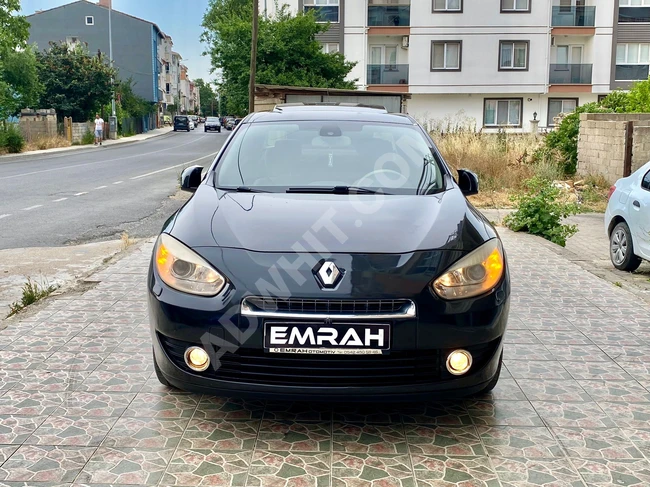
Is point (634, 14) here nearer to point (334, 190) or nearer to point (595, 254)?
point (595, 254)

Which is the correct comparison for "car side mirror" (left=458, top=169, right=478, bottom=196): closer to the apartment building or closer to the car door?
the car door

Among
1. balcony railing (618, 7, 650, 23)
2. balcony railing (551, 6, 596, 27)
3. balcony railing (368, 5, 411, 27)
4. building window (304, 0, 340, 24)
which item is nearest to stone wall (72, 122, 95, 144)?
building window (304, 0, 340, 24)

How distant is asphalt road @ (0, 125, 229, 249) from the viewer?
11.0 meters

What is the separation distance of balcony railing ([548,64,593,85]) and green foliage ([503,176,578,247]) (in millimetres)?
33771

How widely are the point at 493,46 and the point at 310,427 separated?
40.9 metres

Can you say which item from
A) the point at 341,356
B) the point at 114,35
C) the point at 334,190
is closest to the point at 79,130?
the point at 114,35

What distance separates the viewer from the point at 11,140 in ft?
110

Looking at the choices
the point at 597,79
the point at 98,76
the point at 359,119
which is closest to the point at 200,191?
the point at 359,119

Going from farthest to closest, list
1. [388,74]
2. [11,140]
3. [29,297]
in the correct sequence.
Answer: [388,74] < [11,140] < [29,297]

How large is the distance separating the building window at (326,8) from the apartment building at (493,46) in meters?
0.06

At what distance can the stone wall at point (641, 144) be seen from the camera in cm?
1581

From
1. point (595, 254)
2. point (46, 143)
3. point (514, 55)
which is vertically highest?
point (514, 55)

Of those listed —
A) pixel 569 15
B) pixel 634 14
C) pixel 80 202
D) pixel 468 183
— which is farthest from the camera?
pixel 634 14

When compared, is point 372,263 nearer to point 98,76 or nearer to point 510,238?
point 510,238
